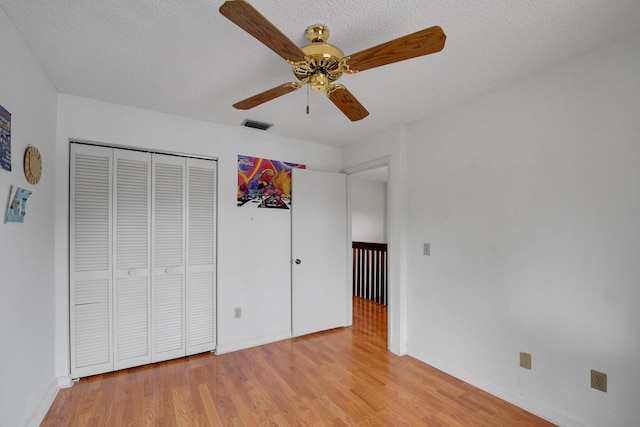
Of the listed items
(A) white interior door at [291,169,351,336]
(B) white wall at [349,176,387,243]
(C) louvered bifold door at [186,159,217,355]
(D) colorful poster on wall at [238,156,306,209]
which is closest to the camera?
(C) louvered bifold door at [186,159,217,355]

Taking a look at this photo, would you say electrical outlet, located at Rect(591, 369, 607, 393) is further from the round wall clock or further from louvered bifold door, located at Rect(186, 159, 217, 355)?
the round wall clock

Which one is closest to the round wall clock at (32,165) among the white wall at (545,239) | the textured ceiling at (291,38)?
the textured ceiling at (291,38)

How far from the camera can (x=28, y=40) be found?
1.74 metres

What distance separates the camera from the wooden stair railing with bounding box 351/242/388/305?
498cm

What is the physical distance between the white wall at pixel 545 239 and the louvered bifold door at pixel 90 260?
2.93m

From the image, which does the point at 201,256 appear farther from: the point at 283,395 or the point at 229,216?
the point at 283,395

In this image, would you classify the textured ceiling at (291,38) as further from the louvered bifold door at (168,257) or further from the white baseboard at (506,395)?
the white baseboard at (506,395)

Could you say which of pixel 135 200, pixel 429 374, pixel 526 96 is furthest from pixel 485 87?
pixel 135 200

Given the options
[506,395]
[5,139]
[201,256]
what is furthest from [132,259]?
[506,395]

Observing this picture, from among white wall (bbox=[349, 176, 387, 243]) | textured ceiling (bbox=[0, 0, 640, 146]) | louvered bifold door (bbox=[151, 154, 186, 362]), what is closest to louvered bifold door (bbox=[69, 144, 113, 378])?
louvered bifold door (bbox=[151, 154, 186, 362])

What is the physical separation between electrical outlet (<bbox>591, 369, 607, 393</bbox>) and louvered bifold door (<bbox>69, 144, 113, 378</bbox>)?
361cm

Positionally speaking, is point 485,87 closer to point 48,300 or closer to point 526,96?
point 526,96

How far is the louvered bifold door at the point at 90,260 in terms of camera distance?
251 cm

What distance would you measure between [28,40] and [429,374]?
373 centimetres
